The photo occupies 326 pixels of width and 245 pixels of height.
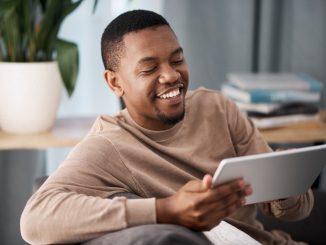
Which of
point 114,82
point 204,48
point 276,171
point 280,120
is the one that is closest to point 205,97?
point 114,82

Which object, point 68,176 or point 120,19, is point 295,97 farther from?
point 68,176

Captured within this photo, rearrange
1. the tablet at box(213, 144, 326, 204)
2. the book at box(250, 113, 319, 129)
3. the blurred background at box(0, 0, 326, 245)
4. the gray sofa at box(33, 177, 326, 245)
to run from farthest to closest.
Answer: the blurred background at box(0, 0, 326, 245) < the book at box(250, 113, 319, 129) < the gray sofa at box(33, 177, 326, 245) < the tablet at box(213, 144, 326, 204)

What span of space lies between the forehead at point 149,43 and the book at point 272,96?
724mm

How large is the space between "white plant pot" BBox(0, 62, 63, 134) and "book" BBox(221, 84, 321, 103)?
0.59m

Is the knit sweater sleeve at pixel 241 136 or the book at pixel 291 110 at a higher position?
the knit sweater sleeve at pixel 241 136

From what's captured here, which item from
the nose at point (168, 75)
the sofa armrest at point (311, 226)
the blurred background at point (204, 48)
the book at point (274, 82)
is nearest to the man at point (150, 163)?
the nose at point (168, 75)

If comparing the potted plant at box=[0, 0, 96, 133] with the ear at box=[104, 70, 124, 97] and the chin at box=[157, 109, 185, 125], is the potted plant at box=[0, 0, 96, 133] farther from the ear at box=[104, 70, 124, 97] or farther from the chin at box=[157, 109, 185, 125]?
the chin at box=[157, 109, 185, 125]

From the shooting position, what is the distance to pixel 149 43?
131cm

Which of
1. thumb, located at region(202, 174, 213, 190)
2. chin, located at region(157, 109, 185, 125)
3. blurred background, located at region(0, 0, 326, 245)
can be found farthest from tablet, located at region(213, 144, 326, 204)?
blurred background, located at region(0, 0, 326, 245)

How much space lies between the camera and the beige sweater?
1.13 meters

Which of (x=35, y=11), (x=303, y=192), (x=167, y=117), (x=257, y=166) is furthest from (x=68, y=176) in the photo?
(x=35, y=11)

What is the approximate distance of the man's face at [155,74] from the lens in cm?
131

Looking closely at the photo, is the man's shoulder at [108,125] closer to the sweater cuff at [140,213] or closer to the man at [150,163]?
the man at [150,163]

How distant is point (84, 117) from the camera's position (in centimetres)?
219
